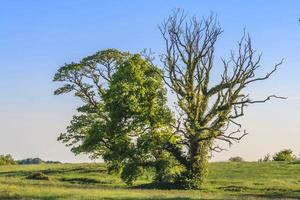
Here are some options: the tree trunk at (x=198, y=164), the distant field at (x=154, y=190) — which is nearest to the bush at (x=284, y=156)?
the distant field at (x=154, y=190)

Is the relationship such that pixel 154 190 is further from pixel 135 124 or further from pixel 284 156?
pixel 284 156

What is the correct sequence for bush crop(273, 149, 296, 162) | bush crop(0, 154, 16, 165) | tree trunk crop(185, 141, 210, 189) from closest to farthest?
tree trunk crop(185, 141, 210, 189) → bush crop(273, 149, 296, 162) → bush crop(0, 154, 16, 165)

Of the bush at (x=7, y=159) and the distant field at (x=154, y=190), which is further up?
the bush at (x=7, y=159)

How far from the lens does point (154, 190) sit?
47.5 metres

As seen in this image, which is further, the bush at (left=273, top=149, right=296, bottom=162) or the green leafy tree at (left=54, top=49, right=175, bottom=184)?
the bush at (left=273, top=149, right=296, bottom=162)

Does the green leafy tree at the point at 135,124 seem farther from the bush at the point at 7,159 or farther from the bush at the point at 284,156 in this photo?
the bush at the point at 7,159

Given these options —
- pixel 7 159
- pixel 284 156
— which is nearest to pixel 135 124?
pixel 284 156

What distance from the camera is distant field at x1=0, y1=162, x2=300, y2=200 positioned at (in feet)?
119

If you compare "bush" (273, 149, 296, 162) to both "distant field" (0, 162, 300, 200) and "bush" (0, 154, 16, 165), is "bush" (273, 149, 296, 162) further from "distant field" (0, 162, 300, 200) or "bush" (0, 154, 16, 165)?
"bush" (0, 154, 16, 165)

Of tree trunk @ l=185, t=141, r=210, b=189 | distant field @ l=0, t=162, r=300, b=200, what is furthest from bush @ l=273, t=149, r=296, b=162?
tree trunk @ l=185, t=141, r=210, b=189

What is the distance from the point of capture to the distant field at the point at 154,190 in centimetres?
3625

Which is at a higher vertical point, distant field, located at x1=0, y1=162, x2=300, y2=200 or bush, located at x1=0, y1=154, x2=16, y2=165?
bush, located at x1=0, y1=154, x2=16, y2=165

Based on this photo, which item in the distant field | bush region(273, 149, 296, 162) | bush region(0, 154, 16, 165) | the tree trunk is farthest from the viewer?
bush region(0, 154, 16, 165)

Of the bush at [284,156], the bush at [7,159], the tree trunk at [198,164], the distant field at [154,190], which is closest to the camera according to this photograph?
the distant field at [154,190]
